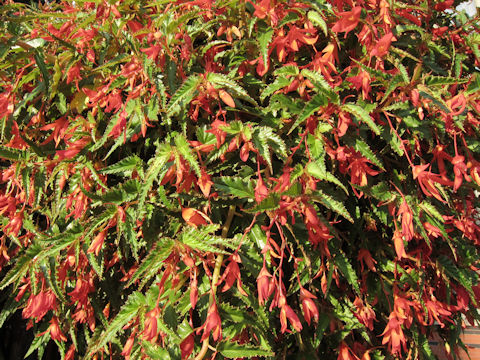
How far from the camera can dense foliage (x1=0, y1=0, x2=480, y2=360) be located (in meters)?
0.81

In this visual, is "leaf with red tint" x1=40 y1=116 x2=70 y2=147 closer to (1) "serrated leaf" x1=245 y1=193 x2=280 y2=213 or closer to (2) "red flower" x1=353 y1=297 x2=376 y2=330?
(1) "serrated leaf" x1=245 y1=193 x2=280 y2=213

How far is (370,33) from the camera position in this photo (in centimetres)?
90

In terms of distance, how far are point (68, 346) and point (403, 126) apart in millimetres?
1185

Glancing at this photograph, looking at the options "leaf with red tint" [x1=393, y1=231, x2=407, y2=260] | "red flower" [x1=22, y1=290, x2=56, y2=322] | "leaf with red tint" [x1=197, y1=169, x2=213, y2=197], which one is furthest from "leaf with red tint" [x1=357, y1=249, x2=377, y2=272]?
"red flower" [x1=22, y1=290, x2=56, y2=322]

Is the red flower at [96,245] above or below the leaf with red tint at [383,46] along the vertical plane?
below

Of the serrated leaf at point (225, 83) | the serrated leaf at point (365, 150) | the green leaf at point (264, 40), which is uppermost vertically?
the green leaf at point (264, 40)

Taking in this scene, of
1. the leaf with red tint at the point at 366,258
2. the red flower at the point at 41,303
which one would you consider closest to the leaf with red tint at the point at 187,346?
the red flower at the point at 41,303

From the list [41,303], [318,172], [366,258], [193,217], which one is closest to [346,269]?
[366,258]

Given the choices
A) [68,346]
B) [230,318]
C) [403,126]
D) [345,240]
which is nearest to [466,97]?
[403,126]

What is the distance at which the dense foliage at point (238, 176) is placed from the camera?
815 mm

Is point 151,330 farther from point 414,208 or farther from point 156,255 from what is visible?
point 414,208

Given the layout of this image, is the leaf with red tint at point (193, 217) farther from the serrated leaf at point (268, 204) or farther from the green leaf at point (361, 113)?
the green leaf at point (361, 113)

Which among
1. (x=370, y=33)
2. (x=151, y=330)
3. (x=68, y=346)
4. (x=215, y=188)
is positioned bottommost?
(x=68, y=346)

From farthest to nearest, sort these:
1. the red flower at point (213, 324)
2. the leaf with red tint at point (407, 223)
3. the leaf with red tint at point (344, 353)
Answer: the leaf with red tint at point (344, 353) → the leaf with red tint at point (407, 223) → the red flower at point (213, 324)
